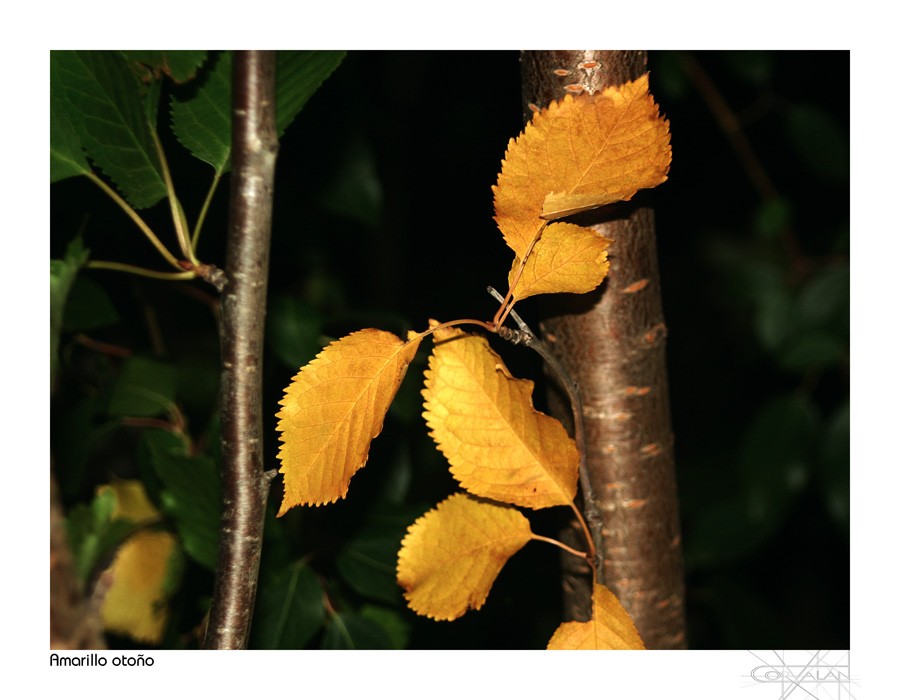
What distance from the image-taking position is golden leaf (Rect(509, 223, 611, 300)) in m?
0.29

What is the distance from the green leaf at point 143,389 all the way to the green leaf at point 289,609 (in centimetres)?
14

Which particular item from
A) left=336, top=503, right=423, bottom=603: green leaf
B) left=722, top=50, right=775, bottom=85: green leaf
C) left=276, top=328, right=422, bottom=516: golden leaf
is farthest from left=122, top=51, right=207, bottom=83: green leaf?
left=722, top=50, right=775, bottom=85: green leaf

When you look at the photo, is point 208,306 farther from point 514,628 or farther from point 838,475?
point 838,475

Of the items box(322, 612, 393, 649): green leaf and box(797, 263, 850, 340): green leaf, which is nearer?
box(322, 612, 393, 649): green leaf

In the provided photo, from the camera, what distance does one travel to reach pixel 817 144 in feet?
2.78

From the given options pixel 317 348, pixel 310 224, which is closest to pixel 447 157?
pixel 310 224

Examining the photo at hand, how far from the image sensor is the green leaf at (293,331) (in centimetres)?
45

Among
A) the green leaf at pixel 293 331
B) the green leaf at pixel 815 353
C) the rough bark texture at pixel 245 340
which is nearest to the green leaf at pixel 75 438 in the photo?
the green leaf at pixel 293 331

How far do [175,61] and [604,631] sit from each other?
289 mm

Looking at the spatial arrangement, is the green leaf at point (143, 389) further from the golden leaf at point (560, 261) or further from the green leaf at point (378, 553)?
the golden leaf at point (560, 261)

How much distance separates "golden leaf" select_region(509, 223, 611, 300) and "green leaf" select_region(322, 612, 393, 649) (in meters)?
0.25

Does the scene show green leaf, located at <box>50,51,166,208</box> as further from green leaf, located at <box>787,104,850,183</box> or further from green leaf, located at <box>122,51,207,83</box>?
green leaf, located at <box>787,104,850,183</box>

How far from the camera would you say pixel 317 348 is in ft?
1.48
